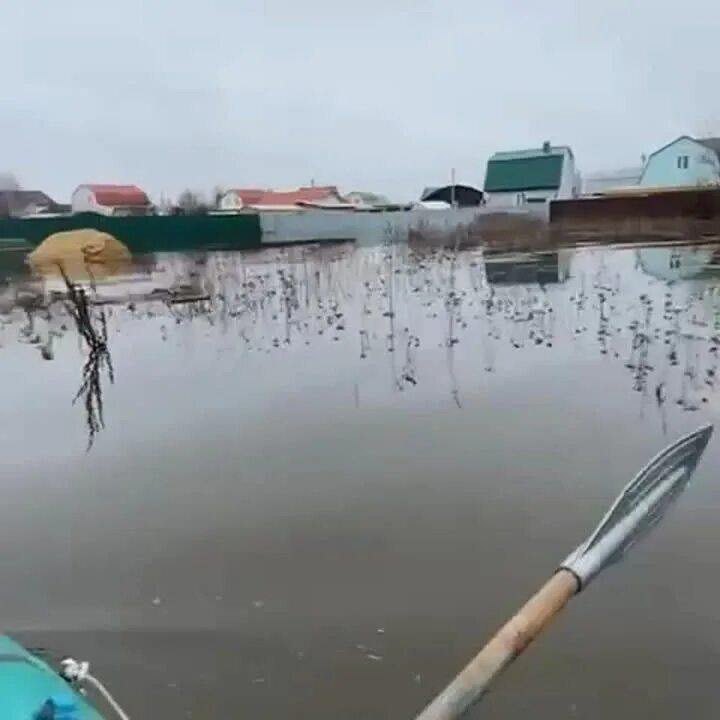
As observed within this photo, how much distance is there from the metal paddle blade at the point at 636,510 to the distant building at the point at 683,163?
80.5ft

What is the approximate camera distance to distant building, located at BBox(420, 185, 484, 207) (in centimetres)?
2986

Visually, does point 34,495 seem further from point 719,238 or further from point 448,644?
point 719,238

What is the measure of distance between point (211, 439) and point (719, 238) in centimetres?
1262

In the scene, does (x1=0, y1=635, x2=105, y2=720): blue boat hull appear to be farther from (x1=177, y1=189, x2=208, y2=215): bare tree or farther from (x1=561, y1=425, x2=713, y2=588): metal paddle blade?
(x1=177, y1=189, x2=208, y2=215): bare tree

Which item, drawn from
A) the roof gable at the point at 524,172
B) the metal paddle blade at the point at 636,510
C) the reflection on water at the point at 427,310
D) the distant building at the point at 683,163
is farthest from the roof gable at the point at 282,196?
the metal paddle blade at the point at 636,510

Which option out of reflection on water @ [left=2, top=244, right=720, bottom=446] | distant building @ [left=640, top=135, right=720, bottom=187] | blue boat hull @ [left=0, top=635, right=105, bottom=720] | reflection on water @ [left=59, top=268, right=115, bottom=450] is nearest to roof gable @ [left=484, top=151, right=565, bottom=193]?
distant building @ [left=640, top=135, right=720, bottom=187]

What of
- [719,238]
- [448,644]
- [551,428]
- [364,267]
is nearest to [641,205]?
[719,238]

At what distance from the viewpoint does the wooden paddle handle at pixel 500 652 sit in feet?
5.19

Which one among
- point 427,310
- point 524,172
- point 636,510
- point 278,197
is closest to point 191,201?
point 278,197

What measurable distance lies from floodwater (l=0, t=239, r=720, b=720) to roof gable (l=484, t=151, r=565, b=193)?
2092cm

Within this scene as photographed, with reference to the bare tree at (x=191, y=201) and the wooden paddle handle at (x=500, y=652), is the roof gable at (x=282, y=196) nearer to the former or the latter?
the bare tree at (x=191, y=201)

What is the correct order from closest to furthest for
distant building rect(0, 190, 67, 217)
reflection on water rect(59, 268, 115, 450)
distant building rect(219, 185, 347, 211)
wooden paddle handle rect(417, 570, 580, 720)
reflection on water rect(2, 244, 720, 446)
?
wooden paddle handle rect(417, 570, 580, 720)
reflection on water rect(59, 268, 115, 450)
reflection on water rect(2, 244, 720, 446)
distant building rect(0, 190, 67, 217)
distant building rect(219, 185, 347, 211)

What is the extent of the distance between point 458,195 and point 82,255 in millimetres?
18905

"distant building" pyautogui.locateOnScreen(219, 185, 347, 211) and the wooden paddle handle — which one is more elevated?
"distant building" pyautogui.locateOnScreen(219, 185, 347, 211)
